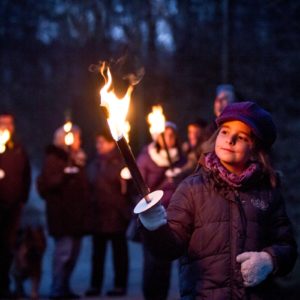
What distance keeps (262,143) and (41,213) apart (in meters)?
19.1

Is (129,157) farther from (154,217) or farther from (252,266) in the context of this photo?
(252,266)

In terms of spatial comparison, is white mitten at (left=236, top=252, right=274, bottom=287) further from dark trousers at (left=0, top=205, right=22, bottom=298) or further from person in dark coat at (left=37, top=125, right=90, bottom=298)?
dark trousers at (left=0, top=205, right=22, bottom=298)

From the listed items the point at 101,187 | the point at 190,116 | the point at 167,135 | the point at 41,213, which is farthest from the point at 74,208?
the point at 41,213

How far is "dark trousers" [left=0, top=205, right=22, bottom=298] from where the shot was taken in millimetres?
9859

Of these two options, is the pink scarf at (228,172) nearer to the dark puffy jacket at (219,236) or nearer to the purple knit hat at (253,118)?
the dark puffy jacket at (219,236)

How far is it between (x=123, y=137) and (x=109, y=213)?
6.34 metres

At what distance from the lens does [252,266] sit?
4086mm

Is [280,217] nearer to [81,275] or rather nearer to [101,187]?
[101,187]

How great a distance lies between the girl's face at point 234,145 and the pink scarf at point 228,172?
4cm

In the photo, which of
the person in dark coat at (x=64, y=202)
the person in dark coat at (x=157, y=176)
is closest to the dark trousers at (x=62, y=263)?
the person in dark coat at (x=64, y=202)

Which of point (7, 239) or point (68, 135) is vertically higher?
point (68, 135)

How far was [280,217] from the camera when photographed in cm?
437

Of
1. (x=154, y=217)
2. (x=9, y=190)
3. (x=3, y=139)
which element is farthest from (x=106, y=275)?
(x=154, y=217)

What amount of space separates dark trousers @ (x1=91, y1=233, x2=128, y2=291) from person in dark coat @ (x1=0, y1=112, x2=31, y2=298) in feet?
3.18
